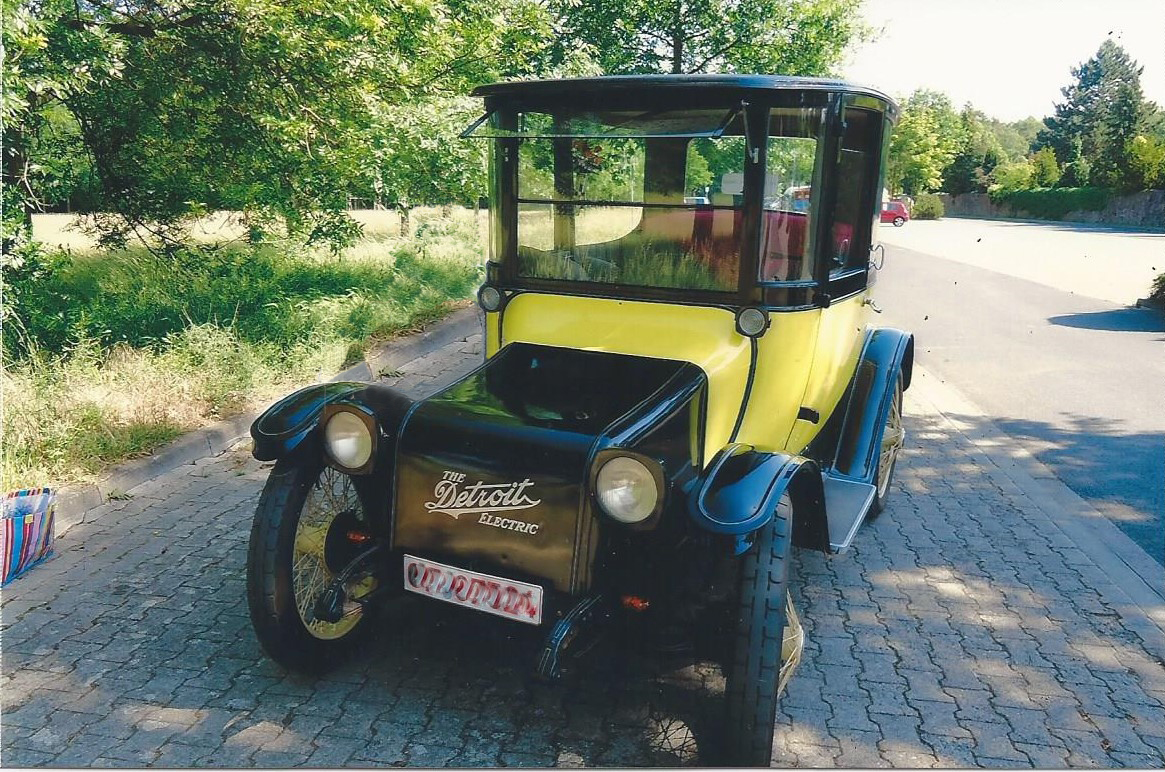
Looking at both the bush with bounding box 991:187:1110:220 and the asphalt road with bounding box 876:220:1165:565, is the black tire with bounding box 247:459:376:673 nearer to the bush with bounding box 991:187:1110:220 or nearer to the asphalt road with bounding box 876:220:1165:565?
the asphalt road with bounding box 876:220:1165:565

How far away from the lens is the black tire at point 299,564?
10.3 feet

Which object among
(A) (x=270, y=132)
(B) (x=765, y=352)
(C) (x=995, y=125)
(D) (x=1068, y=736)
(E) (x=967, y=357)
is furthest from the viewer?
(C) (x=995, y=125)

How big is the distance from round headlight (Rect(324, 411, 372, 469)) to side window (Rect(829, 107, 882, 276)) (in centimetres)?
220

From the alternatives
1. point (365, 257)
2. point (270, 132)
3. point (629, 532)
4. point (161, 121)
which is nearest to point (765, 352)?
point (629, 532)

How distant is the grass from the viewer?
5363 mm

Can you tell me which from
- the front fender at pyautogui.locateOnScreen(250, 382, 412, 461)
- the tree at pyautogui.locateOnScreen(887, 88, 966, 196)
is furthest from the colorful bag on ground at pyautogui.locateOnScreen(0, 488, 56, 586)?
the tree at pyautogui.locateOnScreen(887, 88, 966, 196)

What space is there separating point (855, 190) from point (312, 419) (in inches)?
115

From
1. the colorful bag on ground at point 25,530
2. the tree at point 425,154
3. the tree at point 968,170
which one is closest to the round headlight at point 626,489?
the colorful bag on ground at point 25,530

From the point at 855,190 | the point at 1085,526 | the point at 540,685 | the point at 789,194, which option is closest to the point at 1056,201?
the point at 1085,526

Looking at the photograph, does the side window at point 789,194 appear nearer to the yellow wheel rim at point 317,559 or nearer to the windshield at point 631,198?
the windshield at point 631,198

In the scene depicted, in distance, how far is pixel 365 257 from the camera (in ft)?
38.6

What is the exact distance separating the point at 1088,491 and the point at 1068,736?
3.22 meters

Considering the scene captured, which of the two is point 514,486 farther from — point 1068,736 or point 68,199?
point 68,199

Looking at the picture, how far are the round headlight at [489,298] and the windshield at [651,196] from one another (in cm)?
15
